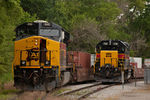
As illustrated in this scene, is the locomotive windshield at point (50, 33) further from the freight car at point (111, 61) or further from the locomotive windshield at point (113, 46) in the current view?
the locomotive windshield at point (113, 46)

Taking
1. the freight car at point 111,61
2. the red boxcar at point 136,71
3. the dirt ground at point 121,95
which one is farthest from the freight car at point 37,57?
the red boxcar at point 136,71

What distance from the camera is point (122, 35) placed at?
5819 centimetres

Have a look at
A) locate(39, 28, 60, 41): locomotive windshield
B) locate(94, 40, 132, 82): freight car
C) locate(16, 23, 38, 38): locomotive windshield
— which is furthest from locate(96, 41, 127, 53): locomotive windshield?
locate(16, 23, 38, 38): locomotive windshield

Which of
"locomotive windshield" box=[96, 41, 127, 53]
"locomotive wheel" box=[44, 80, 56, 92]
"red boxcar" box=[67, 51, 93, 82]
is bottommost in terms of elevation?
"locomotive wheel" box=[44, 80, 56, 92]

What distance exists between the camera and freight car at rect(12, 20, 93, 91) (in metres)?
15.7

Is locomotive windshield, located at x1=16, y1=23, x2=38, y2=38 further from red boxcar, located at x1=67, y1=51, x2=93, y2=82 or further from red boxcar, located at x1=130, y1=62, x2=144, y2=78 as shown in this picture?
red boxcar, located at x1=130, y1=62, x2=144, y2=78

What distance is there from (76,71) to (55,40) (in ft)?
25.7

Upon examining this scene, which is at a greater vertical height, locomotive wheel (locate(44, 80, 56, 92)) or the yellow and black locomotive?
the yellow and black locomotive

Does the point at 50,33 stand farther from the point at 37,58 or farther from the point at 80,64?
the point at 80,64

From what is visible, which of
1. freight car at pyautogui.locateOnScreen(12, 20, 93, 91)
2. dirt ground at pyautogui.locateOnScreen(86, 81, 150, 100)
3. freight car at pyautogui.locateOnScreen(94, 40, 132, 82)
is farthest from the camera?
freight car at pyautogui.locateOnScreen(94, 40, 132, 82)

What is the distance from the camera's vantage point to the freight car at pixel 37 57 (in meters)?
15.7

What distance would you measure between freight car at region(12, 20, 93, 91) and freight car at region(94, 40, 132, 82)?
873 cm

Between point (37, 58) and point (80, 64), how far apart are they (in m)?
10.1

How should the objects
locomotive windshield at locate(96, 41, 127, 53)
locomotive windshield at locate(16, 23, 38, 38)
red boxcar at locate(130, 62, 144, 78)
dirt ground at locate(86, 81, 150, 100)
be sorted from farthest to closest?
1. red boxcar at locate(130, 62, 144, 78)
2. locomotive windshield at locate(96, 41, 127, 53)
3. locomotive windshield at locate(16, 23, 38, 38)
4. dirt ground at locate(86, 81, 150, 100)
